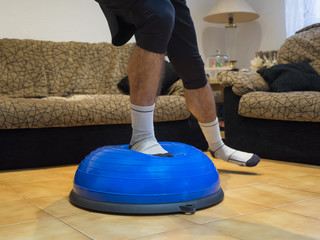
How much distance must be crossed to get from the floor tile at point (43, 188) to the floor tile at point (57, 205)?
0.08m

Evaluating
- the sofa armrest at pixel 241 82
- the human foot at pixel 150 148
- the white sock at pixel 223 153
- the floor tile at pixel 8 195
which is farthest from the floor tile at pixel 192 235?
the sofa armrest at pixel 241 82

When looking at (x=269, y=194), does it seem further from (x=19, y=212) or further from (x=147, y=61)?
(x=19, y=212)

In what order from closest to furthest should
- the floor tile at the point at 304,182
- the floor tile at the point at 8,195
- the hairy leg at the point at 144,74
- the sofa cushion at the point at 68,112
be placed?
the hairy leg at the point at 144,74, the floor tile at the point at 8,195, the floor tile at the point at 304,182, the sofa cushion at the point at 68,112

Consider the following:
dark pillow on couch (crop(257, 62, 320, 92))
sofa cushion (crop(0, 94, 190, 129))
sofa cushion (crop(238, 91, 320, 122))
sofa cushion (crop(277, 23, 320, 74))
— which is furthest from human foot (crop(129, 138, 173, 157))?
sofa cushion (crop(277, 23, 320, 74))

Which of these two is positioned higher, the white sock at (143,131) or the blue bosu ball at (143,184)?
the white sock at (143,131)

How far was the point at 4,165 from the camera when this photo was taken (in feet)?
6.92

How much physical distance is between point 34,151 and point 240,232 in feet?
4.75

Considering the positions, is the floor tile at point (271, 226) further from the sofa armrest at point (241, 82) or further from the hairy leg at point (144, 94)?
the sofa armrest at point (241, 82)

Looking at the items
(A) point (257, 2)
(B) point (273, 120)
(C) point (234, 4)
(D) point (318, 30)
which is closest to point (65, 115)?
(B) point (273, 120)

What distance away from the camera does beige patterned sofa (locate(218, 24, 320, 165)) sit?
2.13 meters

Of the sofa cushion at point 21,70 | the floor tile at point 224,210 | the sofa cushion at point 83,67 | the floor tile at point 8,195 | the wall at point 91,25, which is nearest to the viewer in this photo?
the floor tile at point 224,210

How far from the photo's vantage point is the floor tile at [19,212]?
1.19 meters

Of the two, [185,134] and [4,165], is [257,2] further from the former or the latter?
[4,165]

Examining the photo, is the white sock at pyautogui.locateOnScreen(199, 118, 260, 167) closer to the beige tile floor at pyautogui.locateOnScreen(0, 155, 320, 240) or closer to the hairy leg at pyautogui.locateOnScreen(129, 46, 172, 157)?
the beige tile floor at pyautogui.locateOnScreen(0, 155, 320, 240)
